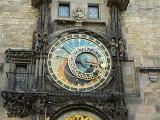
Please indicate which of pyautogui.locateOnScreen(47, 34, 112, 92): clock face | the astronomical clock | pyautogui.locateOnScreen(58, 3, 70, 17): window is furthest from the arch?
pyautogui.locateOnScreen(58, 3, 70, 17): window

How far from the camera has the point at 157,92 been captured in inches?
493

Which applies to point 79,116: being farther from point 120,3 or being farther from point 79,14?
point 120,3

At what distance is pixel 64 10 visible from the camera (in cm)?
1345

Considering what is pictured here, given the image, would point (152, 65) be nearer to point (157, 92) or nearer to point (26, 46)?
point (157, 92)

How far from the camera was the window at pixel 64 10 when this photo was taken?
43.8 ft

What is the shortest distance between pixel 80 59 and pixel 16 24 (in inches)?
89.1

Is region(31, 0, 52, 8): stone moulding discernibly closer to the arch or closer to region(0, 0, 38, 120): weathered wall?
region(0, 0, 38, 120): weathered wall

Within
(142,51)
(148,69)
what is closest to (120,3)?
(142,51)

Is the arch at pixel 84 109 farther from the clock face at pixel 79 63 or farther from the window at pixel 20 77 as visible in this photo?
the window at pixel 20 77

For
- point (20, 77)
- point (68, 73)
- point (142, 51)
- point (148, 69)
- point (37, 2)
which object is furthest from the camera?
point (37, 2)

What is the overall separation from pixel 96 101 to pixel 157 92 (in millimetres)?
1921

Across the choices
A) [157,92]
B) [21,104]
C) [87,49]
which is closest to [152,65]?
[157,92]

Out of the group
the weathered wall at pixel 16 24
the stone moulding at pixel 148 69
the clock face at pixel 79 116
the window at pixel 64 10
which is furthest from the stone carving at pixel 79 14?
the clock face at pixel 79 116

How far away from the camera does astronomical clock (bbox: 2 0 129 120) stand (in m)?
11.6
